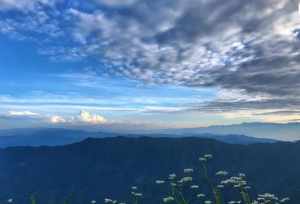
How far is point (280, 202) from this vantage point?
26.0 ft

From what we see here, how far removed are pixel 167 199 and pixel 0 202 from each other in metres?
7.09

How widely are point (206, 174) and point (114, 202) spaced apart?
228cm

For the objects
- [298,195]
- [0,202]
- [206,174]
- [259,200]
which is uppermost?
[206,174]

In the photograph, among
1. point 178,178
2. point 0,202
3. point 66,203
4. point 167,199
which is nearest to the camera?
point 167,199

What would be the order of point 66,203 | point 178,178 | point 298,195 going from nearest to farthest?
point 66,203 → point 178,178 → point 298,195

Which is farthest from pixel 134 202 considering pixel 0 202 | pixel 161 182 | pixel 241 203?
pixel 0 202

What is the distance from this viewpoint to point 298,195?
198 metres

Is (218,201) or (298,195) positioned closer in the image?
(218,201)

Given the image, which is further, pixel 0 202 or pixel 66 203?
pixel 0 202

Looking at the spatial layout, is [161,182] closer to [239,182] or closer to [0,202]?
[239,182]

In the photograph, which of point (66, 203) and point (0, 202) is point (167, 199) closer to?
point (66, 203)

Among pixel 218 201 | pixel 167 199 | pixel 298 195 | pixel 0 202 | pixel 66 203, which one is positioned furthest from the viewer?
pixel 298 195

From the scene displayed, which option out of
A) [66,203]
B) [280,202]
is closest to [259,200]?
[280,202]

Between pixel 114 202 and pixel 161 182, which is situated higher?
pixel 161 182
